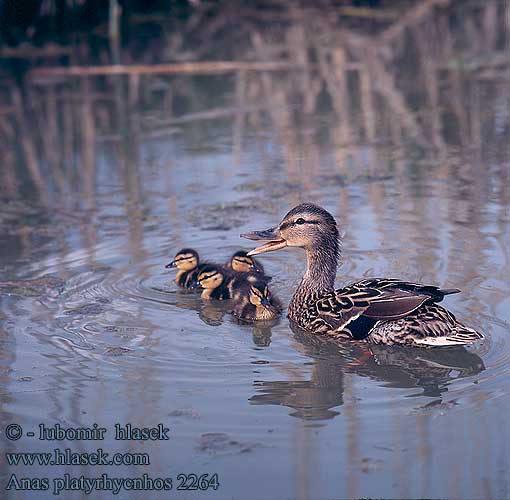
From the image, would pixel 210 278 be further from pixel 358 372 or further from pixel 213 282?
pixel 358 372

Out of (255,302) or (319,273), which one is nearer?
(255,302)

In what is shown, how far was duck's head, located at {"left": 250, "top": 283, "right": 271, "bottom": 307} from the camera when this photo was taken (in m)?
5.43

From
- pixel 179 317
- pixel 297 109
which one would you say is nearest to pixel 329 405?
pixel 179 317

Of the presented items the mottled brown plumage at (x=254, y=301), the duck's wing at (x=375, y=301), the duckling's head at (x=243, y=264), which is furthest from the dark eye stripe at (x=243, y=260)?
the duck's wing at (x=375, y=301)

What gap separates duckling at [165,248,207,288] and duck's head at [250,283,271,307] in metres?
0.58

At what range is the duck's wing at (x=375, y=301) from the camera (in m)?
4.83

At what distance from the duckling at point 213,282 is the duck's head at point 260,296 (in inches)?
16.3

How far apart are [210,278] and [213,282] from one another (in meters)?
0.04

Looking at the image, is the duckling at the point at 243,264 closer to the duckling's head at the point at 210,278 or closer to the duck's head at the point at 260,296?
the duckling's head at the point at 210,278

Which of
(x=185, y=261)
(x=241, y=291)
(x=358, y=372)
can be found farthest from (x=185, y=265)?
(x=358, y=372)

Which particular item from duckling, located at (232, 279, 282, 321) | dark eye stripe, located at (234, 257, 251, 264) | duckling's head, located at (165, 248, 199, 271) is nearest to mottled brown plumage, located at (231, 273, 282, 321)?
duckling, located at (232, 279, 282, 321)

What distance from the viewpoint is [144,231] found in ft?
22.7

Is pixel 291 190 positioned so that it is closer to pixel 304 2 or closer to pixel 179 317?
pixel 179 317

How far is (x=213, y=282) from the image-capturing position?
5.88 metres
